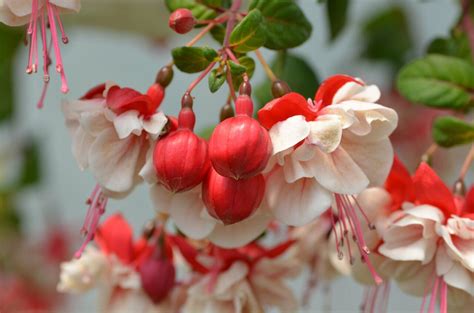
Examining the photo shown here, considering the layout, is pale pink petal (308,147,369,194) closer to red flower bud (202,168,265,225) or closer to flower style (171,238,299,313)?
red flower bud (202,168,265,225)

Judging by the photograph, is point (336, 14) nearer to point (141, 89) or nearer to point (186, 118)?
point (186, 118)

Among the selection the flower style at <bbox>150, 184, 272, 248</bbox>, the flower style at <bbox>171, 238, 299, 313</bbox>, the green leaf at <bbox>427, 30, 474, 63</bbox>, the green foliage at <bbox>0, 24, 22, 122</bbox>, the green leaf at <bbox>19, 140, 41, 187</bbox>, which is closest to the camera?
the flower style at <bbox>150, 184, 272, 248</bbox>

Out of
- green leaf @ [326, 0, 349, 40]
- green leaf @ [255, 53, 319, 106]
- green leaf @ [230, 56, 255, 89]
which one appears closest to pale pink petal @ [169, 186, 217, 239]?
green leaf @ [230, 56, 255, 89]

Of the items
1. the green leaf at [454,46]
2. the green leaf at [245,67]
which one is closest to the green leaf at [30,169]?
the green leaf at [454,46]

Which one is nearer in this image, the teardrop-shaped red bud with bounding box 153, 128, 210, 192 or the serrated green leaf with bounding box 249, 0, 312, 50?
the teardrop-shaped red bud with bounding box 153, 128, 210, 192

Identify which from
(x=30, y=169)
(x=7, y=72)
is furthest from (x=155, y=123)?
(x=30, y=169)

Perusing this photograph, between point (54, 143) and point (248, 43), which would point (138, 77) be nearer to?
point (54, 143)

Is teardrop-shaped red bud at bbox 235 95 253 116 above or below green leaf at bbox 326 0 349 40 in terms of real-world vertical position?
above

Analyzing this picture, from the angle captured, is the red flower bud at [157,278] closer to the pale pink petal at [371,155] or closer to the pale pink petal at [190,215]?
the pale pink petal at [190,215]

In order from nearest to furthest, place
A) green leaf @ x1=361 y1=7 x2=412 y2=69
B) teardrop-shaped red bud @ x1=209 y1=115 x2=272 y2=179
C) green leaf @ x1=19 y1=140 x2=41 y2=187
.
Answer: teardrop-shaped red bud @ x1=209 y1=115 x2=272 y2=179, green leaf @ x1=361 y1=7 x2=412 y2=69, green leaf @ x1=19 y1=140 x2=41 y2=187
